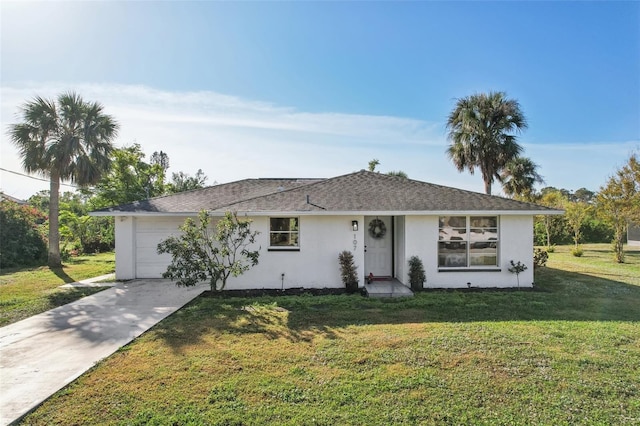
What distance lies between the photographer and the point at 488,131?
1905 cm

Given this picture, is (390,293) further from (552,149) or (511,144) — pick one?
(552,149)

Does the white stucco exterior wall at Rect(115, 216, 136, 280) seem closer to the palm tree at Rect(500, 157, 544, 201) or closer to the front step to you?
the front step

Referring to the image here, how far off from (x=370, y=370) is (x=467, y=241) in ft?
24.3

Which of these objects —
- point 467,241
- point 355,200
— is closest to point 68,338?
point 355,200

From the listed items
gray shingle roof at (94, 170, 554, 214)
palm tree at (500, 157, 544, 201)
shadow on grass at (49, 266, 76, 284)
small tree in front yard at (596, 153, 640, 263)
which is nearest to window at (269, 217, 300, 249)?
gray shingle roof at (94, 170, 554, 214)

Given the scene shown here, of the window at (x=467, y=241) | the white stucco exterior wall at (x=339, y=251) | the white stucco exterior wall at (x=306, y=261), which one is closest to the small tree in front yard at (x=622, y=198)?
the white stucco exterior wall at (x=339, y=251)

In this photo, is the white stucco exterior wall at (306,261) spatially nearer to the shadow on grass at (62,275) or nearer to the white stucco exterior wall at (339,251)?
the white stucco exterior wall at (339,251)

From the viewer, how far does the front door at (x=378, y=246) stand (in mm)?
11602

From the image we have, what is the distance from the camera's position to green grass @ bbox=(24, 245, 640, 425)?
366 cm

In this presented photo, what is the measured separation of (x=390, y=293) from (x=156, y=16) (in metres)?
10.7

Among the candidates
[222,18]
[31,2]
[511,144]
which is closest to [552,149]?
[511,144]

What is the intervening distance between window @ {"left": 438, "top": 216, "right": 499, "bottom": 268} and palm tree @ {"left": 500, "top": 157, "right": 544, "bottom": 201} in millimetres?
13357

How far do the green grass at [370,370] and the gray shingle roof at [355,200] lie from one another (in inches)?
135

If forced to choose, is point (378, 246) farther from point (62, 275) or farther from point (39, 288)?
point (62, 275)
